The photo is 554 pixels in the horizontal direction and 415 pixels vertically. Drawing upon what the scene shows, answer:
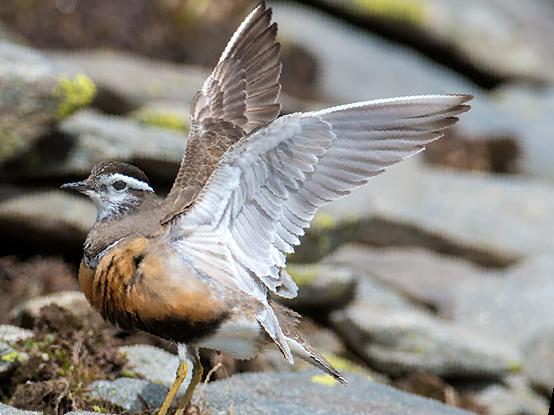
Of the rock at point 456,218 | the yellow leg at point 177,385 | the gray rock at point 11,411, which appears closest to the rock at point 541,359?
the rock at point 456,218

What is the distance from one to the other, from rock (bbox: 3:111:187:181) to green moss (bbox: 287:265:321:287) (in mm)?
1554

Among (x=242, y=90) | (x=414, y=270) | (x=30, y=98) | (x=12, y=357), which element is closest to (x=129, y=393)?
(x=12, y=357)

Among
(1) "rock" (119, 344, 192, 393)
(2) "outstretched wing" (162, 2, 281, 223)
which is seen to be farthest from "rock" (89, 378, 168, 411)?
(2) "outstretched wing" (162, 2, 281, 223)

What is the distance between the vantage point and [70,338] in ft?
29.7

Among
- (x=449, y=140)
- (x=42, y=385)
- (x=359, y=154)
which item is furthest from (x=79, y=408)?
(x=449, y=140)

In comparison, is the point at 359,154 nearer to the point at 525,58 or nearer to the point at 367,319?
the point at 367,319

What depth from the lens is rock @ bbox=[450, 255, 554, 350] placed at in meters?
14.4

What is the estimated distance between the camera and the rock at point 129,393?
8.34 meters

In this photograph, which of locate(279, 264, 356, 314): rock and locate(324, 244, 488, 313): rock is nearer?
locate(279, 264, 356, 314): rock

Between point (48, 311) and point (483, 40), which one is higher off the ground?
point (483, 40)

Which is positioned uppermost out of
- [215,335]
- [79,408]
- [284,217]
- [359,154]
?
[359,154]

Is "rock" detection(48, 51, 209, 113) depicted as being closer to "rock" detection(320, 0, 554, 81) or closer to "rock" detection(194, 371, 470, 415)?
"rock" detection(320, 0, 554, 81)

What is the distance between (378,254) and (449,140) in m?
3.68

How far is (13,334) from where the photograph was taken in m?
9.02
